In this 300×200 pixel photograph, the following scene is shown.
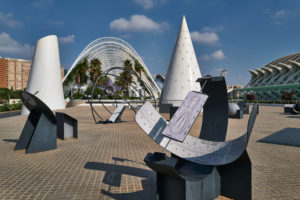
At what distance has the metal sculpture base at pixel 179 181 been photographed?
10.7 ft

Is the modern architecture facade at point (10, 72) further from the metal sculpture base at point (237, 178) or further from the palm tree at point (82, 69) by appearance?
the metal sculpture base at point (237, 178)

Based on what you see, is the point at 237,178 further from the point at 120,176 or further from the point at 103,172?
the point at 103,172

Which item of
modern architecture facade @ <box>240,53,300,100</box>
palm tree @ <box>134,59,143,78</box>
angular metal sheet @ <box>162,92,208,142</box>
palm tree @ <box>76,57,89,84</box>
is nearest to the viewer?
angular metal sheet @ <box>162,92,208,142</box>

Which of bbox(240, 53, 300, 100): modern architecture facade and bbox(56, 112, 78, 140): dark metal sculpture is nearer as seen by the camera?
bbox(56, 112, 78, 140): dark metal sculpture

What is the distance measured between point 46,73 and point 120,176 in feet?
80.8

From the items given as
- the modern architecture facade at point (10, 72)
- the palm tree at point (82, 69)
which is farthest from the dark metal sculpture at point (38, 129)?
the modern architecture facade at point (10, 72)

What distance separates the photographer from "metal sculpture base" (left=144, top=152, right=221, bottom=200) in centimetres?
327

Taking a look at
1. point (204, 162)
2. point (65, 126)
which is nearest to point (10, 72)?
point (65, 126)

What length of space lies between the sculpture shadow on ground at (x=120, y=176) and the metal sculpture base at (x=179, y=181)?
73cm

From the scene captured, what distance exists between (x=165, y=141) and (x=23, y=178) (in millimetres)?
3647

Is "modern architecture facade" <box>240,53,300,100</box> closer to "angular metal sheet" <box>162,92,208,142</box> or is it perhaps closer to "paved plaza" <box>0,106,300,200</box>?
"paved plaza" <box>0,106,300,200</box>

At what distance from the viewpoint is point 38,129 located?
775 cm

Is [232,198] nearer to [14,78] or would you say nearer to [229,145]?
[229,145]

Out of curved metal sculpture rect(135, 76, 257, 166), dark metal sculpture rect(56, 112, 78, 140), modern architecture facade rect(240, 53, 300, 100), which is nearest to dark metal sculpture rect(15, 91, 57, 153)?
dark metal sculpture rect(56, 112, 78, 140)
